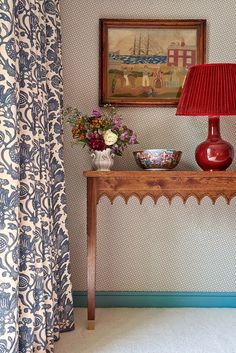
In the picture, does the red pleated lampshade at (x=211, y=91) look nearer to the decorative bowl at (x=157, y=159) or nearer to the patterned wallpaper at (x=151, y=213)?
the decorative bowl at (x=157, y=159)

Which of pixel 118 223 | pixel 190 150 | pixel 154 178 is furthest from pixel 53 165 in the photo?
pixel 190 150

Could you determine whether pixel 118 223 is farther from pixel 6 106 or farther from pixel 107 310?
pixel 6 106

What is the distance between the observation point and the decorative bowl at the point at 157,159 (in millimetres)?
2713

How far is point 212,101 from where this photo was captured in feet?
8.43

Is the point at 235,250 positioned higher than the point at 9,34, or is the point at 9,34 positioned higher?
the point at 9,34

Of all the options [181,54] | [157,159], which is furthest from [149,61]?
[157,159]

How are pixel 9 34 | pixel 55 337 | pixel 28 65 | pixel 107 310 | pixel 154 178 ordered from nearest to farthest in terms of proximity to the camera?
pixel 9 34 → pixel 28 65 → pixel 55 337 → pixel 154 178 → pixel 107 310

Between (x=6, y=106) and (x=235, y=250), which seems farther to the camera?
(x=235, y=250)

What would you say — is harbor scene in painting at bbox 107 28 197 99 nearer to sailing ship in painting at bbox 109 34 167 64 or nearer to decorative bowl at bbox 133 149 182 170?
sailing ship in painting at bbox 109 34 167 64

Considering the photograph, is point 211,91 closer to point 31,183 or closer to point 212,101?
point 212,101

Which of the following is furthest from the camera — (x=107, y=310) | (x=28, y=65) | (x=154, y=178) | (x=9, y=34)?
(x=107, y=310)

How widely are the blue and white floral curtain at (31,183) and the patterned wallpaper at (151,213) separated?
1.54 ft

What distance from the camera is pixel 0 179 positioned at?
5.65ft

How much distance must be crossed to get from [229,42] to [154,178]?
1.10 m
